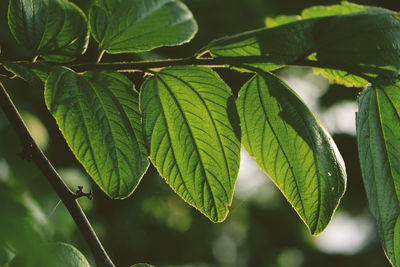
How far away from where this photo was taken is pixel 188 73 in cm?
52

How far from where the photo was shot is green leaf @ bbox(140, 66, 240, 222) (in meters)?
0.51

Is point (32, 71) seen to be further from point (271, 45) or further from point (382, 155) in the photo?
point (382, 155)

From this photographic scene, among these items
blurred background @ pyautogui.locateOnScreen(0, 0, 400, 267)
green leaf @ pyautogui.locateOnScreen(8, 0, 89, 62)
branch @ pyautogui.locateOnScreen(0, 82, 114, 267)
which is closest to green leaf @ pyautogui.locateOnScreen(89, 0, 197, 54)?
green leaf @ pyautogui.locateOnScreen(8, 0, 89, 62)

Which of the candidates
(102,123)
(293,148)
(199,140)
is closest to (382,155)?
(293,148)

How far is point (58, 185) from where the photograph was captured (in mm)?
518

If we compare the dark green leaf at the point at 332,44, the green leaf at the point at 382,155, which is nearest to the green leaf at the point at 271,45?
the dark green leaf at the point at 332,44

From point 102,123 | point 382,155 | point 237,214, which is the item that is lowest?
point 237,214

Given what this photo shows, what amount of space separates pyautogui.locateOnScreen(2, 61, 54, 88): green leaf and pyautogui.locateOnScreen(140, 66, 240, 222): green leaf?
0.10 metres

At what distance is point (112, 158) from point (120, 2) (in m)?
0.17

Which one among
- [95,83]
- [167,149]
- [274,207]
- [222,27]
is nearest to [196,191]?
[167,149]

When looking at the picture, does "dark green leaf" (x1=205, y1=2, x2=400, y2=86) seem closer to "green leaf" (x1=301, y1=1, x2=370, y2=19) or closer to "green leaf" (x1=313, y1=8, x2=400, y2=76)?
A: "green leaf" (x1=313, y1=8, x2=400, y2=76)

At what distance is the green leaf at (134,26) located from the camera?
1.74 ft

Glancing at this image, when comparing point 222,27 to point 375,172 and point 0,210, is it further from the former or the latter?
point 0,210

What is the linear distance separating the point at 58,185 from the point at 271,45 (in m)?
0.27
